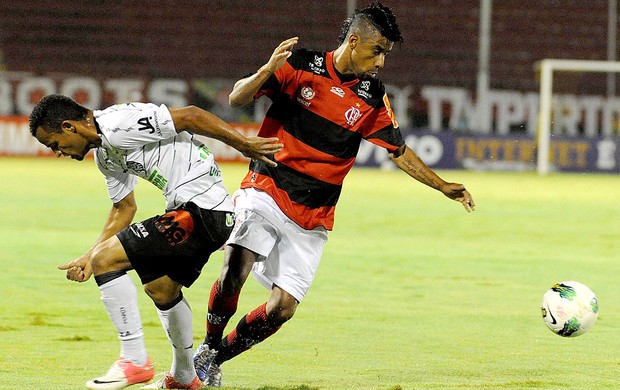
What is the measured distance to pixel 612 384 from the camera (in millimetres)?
5863

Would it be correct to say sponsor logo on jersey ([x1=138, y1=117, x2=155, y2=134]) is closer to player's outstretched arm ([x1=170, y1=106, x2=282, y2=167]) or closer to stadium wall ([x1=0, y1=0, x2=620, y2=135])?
player's outstretched arm ([x1=170, y1=106, x2=282, y2=167])

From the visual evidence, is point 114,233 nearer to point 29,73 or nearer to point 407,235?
point 407,235

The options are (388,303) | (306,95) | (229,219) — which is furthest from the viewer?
(388,303)

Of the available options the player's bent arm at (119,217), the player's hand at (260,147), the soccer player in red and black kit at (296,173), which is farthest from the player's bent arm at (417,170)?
the player's bent arm at (119,217)

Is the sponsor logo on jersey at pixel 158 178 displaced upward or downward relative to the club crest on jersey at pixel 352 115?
upward

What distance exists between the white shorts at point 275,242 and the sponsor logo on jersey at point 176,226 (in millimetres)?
721

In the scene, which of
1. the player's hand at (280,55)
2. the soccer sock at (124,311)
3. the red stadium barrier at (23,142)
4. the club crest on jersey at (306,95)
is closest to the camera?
the soccer sock at (124,311)

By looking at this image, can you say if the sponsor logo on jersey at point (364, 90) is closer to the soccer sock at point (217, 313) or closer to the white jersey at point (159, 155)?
the white jersey at point (159, 155)

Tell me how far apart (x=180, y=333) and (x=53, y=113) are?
1256mm

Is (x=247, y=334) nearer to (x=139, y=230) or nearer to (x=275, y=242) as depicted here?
(x=275, y=242)

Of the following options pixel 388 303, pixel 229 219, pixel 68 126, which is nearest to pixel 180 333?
pixel 229 219

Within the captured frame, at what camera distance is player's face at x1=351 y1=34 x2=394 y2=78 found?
20.2 feet

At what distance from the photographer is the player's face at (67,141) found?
5078 millimetres

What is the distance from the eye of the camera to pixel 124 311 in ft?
17.1
